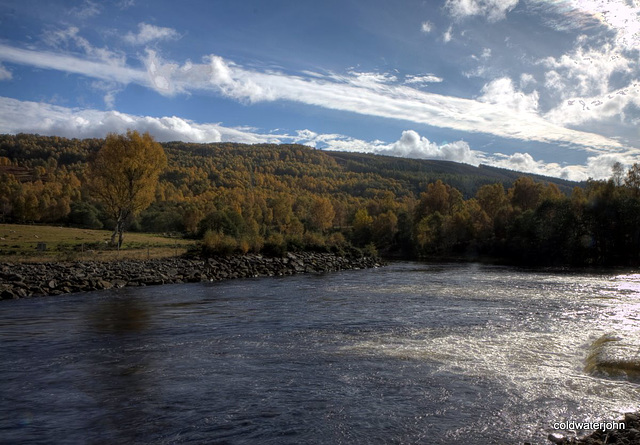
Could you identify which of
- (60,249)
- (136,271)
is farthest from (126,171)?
(136,271)

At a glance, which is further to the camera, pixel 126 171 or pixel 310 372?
pixel 126 171

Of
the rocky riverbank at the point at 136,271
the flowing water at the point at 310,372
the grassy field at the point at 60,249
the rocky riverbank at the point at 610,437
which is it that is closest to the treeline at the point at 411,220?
the rocky riverbank at the point at 136,271

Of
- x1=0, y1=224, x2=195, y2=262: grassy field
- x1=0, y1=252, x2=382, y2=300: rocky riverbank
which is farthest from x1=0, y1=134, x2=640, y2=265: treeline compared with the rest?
x1=0, y1=224, x2=195, y2=262: grassy field

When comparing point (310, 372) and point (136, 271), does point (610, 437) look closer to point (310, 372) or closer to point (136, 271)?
point (310, 372)

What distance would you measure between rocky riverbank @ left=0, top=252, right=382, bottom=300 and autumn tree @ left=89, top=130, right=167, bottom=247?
9897 mm

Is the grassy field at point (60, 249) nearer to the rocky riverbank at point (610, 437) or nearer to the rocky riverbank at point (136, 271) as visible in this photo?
the rocky riverbank at point (136, 271)

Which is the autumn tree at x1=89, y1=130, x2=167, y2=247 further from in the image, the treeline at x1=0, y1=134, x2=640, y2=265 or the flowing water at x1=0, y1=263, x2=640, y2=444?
the flowing water at x1=0, y1=263, x2=640, y2=444

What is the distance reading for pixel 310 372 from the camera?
12242 mm

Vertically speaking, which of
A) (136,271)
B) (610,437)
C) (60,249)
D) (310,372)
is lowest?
(136,271)

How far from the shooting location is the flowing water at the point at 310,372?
887cm

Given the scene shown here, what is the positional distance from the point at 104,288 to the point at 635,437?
99.5 ft

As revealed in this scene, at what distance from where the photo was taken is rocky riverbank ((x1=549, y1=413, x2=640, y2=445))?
25.1 feet

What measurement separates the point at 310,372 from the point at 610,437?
273 inches

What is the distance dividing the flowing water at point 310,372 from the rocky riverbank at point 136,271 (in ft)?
14.5
